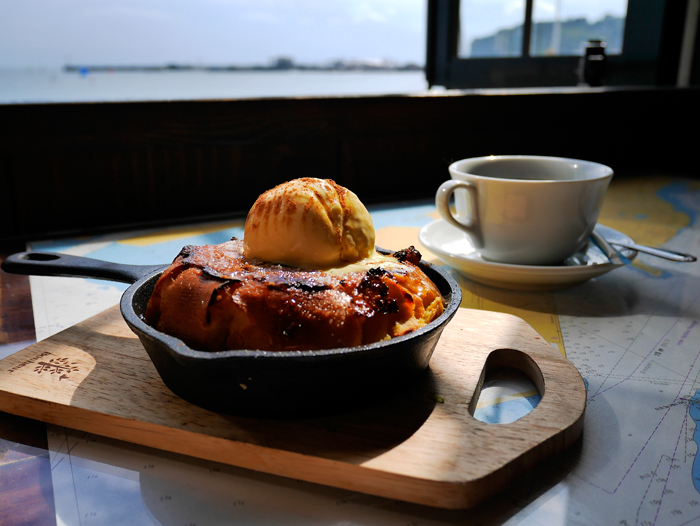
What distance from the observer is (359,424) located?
0.56m

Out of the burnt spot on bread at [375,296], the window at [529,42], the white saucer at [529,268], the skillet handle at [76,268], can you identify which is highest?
the window at [529,42]

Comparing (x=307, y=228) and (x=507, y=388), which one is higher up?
(x=307, y=228)

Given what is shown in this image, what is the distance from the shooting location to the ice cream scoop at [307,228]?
673 millimetres

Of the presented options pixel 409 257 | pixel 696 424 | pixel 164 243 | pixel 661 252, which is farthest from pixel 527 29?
pixel 696 424

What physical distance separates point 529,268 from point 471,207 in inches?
7.0

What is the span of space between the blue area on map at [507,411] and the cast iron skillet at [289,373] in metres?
0.09

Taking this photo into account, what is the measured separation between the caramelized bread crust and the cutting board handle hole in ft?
0.40

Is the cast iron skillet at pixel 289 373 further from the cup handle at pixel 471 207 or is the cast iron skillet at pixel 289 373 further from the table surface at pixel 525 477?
the cup handle at pixel 471 207

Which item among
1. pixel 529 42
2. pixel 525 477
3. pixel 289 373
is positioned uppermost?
pixel 529 42

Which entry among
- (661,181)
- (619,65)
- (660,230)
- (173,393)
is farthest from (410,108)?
(619,65)

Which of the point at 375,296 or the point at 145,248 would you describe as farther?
the point at 145,248

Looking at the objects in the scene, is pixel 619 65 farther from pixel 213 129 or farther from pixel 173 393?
pixel 173 393

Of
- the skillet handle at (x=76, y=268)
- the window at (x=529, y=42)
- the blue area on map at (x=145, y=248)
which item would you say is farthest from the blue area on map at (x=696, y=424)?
the window at (x=529, y=42)

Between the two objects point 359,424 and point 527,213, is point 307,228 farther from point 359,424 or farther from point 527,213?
point 527,213
